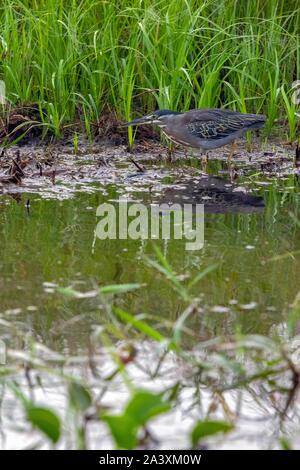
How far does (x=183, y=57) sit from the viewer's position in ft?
28.9

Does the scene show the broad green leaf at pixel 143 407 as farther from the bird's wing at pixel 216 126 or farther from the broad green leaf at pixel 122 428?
the bird's wing at pixel 216 126

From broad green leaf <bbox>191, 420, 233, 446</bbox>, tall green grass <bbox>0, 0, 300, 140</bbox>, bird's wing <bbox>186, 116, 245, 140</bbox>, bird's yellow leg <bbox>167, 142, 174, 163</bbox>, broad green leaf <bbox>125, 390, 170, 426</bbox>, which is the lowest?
bird's yellow leg <bbox>167, 142, 174, 163</bbox>

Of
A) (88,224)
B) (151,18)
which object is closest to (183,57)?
(151,18)

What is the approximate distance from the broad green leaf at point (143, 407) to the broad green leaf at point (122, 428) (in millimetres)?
23

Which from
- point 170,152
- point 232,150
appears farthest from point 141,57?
point 232,150

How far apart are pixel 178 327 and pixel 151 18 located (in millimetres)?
5154

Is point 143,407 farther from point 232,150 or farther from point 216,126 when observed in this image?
point 232,150

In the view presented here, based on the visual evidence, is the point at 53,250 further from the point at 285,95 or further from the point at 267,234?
the point at 285,95

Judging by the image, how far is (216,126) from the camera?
337 inches

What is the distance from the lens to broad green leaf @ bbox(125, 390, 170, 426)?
146 inches

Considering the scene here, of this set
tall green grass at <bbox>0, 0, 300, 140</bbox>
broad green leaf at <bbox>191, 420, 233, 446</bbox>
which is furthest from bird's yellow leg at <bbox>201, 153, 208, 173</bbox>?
broad green leaf at <bbox>191, 420, 233, 446</bbox>

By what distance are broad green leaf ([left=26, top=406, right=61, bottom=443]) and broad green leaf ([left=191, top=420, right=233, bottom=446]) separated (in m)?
0.48

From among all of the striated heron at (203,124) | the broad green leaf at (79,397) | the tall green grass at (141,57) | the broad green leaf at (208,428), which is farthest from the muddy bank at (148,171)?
the broad green leaf at (208,428)

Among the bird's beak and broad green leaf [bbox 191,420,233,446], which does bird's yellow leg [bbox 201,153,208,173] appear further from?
broad green leaf [bbox 191,420,233,446]
